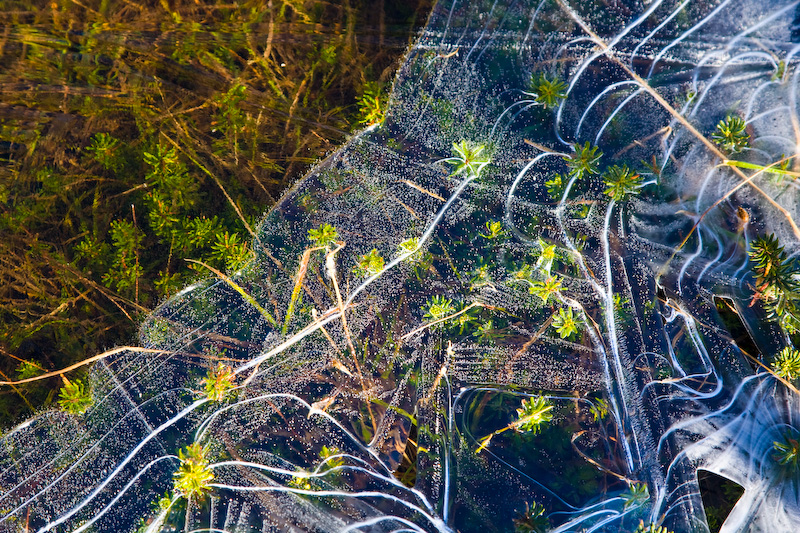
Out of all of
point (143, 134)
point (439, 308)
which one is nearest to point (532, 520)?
point (439, 308)

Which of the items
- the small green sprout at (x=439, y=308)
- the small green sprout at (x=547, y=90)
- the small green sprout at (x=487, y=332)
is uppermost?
the small green sprout at (x=547, y=90)

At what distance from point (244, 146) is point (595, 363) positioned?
1.80 meters

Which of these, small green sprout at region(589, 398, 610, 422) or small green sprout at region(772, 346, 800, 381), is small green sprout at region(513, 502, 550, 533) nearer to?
small green sprout at region(589, 398, 610, 422)

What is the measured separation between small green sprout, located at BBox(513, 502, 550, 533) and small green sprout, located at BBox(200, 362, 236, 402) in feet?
4.21

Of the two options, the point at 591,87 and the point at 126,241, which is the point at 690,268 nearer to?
the point at 591,87

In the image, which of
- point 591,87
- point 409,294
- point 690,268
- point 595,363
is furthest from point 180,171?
point 690,268

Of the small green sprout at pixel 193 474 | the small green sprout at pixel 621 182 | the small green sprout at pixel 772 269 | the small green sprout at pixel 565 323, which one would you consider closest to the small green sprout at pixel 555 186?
the small green sprout at pixel 621 182

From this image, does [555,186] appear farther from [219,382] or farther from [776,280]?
[219,382]

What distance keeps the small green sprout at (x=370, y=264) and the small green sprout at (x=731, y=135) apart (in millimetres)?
1450

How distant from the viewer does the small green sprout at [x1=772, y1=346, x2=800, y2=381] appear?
187cm

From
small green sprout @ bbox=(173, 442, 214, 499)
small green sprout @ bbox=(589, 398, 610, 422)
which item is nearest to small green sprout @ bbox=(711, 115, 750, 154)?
small green sprout @ bbox=(589, 398, 610, 422)

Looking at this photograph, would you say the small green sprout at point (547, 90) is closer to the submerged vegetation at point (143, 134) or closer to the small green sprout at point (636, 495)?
the submerged vegetation at point (143, 134)

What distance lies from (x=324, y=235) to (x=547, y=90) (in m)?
1.10

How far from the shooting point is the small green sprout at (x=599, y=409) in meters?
1.93
